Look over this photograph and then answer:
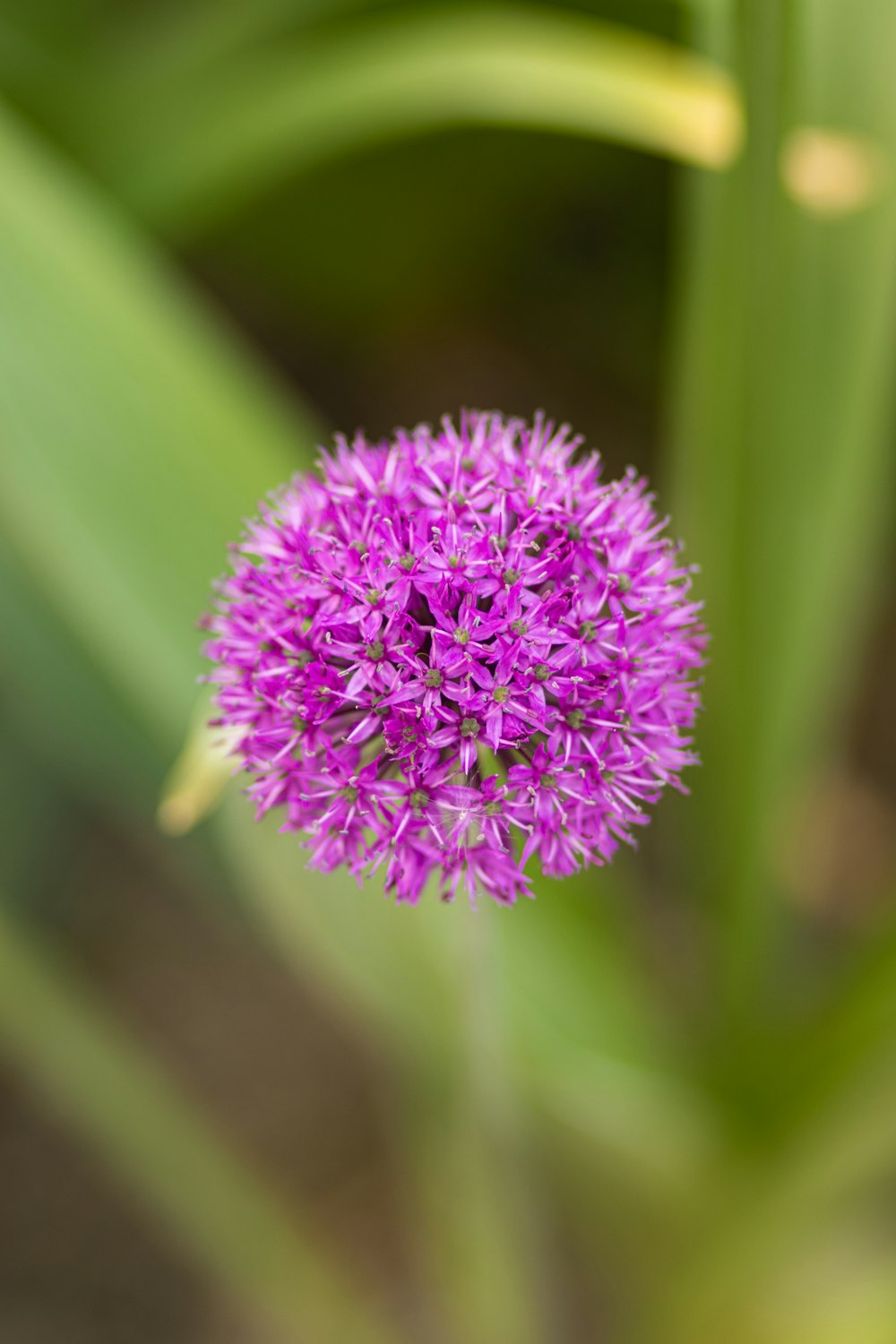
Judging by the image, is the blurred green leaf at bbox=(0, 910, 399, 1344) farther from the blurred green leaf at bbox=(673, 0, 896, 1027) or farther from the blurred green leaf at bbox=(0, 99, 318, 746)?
the blurred green leaf at bbox=(673, 0, 896, 1027)

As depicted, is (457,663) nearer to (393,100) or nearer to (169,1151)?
(393,100)

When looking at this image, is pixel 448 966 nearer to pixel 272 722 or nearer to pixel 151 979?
pixel 272 722

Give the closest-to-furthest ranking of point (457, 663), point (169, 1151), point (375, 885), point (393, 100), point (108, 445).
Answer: point (457, 663)
point (375, 885)
point (108, 445)
point (393, 100)
point (169, 1151)

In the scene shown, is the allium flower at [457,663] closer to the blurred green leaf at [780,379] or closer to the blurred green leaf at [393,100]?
the blurred green leaf at [780,379]

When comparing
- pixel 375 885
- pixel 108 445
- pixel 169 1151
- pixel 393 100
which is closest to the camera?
pixel 375 885

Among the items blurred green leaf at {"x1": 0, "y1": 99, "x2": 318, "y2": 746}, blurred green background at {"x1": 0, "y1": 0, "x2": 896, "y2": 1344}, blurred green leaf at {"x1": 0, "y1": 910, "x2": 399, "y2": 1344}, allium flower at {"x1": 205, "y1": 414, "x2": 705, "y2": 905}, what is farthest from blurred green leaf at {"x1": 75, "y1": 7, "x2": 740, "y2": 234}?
blurred green leaf at {"x1": 0, "y1": 910, "x2": 399, "y2": 1344}

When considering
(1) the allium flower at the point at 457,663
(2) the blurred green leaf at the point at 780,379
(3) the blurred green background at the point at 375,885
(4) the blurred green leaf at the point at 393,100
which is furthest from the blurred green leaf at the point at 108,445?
(2) the blurred green leaf at the point at 780,379

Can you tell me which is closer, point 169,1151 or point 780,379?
point 780,379

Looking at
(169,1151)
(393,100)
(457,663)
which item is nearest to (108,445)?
(393,100)

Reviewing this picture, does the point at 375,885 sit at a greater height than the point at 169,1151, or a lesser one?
greater
